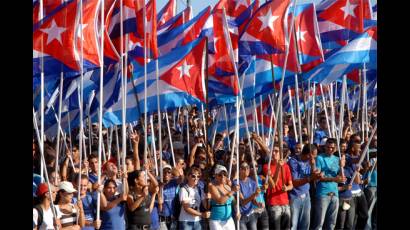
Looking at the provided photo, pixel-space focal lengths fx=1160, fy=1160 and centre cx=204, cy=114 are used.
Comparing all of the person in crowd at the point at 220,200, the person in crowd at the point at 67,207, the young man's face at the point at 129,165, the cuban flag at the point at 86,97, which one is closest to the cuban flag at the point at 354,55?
the cuban flag at the point at 86,97

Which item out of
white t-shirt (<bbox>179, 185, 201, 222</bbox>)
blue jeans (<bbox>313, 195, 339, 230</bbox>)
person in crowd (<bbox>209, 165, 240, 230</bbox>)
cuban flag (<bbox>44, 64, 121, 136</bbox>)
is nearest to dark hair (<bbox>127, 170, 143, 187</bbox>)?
white t-shirt (<bbox>179, 185, 201, 222</bbox>)

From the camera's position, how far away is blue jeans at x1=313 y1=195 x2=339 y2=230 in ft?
60.8

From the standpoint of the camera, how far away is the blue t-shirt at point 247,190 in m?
17.1

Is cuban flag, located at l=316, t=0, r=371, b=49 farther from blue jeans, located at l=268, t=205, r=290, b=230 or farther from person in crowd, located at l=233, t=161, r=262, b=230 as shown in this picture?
person in crowd, located at l=233, t=161, r=262, b=230

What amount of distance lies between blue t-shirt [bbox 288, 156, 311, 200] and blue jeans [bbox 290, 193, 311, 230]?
82 mm

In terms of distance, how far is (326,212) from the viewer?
18781 millimetres

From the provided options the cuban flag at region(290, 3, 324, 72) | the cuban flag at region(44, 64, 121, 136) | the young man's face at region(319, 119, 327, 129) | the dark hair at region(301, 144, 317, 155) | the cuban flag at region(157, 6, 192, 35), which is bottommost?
the dark hair at region(301, 144, 317, 155)

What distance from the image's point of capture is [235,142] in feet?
59.8

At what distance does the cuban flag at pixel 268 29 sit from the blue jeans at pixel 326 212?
112 inches
